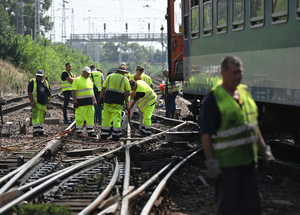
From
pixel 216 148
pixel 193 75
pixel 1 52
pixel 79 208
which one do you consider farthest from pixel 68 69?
pixel 1 52

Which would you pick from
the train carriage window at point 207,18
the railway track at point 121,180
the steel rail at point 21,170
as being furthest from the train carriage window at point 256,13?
the steel rail at point 21,170

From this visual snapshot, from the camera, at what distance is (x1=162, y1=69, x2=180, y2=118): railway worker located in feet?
51.2

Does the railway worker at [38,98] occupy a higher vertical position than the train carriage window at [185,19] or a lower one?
lower

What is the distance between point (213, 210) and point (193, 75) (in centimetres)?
502

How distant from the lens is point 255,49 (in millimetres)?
7469

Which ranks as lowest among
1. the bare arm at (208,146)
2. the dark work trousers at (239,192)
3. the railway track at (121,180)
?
the railway track at (121,180)

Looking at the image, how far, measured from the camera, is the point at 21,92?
3027cm

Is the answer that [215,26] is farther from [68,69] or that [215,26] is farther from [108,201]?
[68,69]

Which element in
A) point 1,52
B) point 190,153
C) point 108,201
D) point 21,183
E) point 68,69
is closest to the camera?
point 108,201

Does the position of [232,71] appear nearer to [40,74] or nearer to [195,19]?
[195,19]

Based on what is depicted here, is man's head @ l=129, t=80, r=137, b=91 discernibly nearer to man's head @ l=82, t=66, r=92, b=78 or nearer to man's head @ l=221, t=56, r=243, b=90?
man's head @ l=82, t=66, r=92, b=78

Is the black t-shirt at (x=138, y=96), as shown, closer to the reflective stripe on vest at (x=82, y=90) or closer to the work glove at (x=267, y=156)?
the reflective stripe on vest at (x=82, y=90)

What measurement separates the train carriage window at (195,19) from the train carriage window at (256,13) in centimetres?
253

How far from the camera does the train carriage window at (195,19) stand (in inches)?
393
